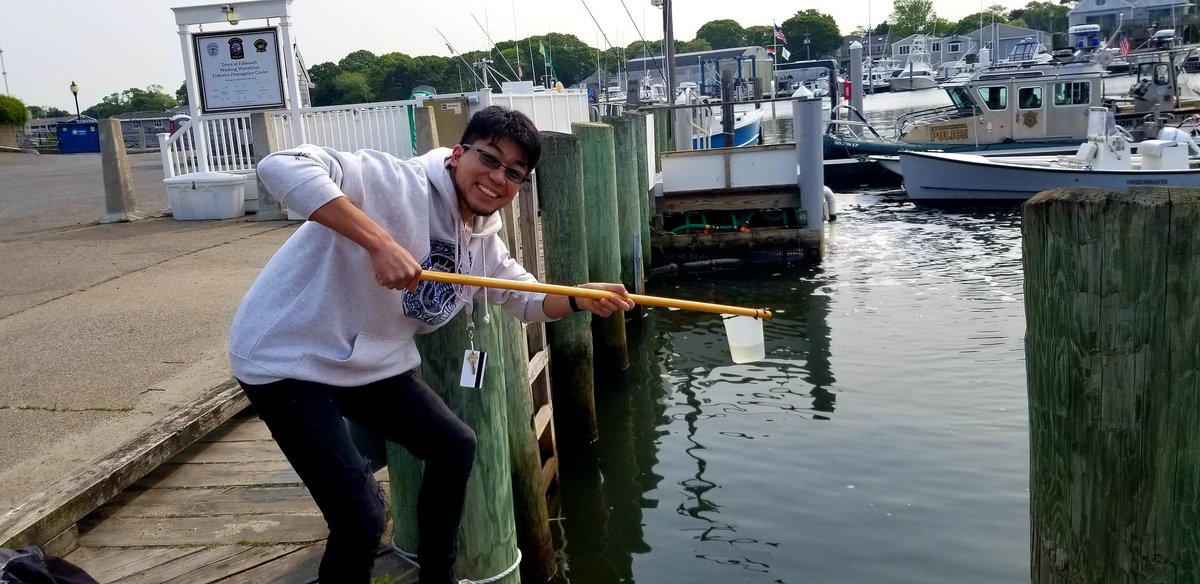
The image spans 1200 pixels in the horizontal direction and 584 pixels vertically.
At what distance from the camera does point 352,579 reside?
309 centimetres

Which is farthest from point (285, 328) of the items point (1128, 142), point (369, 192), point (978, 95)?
point (978, 95)

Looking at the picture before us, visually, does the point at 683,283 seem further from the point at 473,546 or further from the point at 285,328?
the point at 285,328

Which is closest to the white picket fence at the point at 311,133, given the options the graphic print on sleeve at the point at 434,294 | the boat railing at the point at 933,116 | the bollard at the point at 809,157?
the bollard at the point at 809,157

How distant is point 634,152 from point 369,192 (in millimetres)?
8858

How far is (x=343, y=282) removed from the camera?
9.33ft

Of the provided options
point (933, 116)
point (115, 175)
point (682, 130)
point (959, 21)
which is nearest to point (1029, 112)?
point (933, 116)

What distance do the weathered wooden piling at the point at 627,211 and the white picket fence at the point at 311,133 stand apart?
239 centimetres

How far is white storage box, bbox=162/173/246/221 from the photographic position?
13.2 m

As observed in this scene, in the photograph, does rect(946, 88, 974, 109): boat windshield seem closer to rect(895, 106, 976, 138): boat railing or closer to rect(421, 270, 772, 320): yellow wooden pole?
rect(895, 106, 976, 138): boat railing

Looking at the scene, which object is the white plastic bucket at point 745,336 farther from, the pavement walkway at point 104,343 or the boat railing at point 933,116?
the boat railing at point 933,116

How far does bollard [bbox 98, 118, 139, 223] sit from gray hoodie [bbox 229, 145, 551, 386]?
11.2m

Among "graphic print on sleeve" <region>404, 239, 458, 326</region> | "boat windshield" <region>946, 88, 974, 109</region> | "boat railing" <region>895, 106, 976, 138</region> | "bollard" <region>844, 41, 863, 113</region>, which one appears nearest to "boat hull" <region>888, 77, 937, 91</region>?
"bollard" <region>844, 41, 863, 113</region>

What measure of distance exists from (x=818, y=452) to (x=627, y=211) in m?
4.74

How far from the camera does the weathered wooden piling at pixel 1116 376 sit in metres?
2.48
